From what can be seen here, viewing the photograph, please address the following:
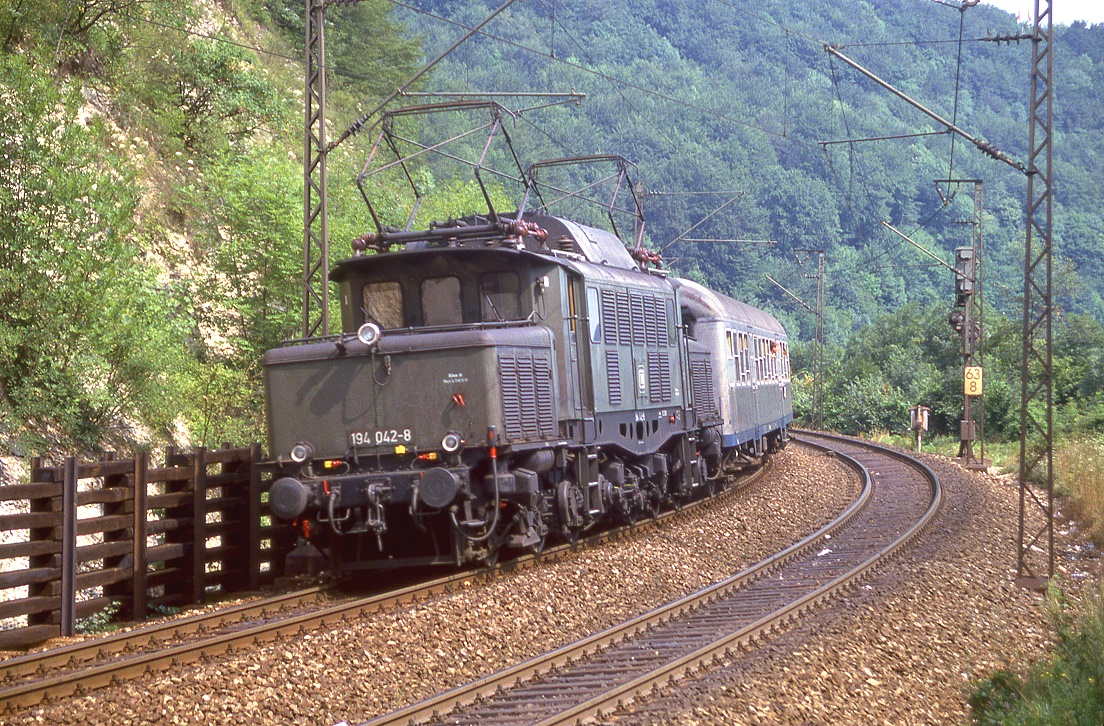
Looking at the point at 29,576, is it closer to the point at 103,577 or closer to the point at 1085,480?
the point at 103,577

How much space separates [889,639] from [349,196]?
16.4 meters

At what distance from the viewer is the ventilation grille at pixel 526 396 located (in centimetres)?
1149

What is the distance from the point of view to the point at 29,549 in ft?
31.1

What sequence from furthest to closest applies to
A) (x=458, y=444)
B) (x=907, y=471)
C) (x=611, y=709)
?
(x=907, y=471) → (x=458, y=444) → (x=611, y=709)

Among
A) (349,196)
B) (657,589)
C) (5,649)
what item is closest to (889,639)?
(657,589)

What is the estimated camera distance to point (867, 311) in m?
91.4

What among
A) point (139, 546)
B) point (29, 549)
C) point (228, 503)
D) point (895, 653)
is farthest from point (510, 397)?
point (29, 549)

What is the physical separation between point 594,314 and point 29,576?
6.86 meters

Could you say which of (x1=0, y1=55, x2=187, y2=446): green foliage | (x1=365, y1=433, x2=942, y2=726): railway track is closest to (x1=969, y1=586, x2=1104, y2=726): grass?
(x1=365, y1=433, x2=942, y2=726): railway track

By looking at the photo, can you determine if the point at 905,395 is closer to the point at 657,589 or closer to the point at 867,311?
the point at 657,589

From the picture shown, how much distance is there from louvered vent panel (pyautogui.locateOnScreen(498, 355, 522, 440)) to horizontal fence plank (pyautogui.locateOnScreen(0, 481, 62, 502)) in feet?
13.6

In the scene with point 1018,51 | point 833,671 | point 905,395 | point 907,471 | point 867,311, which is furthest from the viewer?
point 1018,51

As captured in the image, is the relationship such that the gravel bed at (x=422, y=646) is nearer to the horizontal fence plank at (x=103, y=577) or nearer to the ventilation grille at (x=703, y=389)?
the horizontal fence plank at (x=103, y=577)

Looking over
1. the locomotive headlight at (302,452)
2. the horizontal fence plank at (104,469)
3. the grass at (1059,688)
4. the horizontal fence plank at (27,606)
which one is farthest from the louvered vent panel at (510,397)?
the grass at (1059,688)
